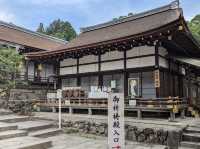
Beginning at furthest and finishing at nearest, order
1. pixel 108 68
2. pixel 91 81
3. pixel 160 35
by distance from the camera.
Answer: pixel 91 81
pixel 108 68
pixel 160 35

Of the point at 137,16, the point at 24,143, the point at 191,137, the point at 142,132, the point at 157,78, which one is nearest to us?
the point at 24,143

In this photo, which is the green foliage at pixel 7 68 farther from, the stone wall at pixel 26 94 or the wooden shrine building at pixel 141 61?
the wooden shrine building at pixel 141 61

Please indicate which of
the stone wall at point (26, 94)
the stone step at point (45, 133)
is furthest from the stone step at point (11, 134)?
the stone wall at point (26, 94)

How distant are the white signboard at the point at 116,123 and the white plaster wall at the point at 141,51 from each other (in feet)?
28.0

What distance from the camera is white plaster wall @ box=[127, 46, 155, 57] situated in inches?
515

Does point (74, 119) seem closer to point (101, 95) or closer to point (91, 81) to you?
point (101, 95)

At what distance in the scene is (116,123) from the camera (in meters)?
4.84

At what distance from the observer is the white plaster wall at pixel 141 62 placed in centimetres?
1307

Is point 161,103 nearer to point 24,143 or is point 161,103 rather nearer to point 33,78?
point 24,143

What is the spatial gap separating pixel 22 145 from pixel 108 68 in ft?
26.6

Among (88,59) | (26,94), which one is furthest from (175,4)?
(26,94)

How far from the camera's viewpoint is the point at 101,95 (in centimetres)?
1352

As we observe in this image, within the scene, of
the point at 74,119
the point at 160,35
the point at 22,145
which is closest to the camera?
the point at 22,145

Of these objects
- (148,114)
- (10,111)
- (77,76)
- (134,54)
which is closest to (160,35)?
(134,54)
